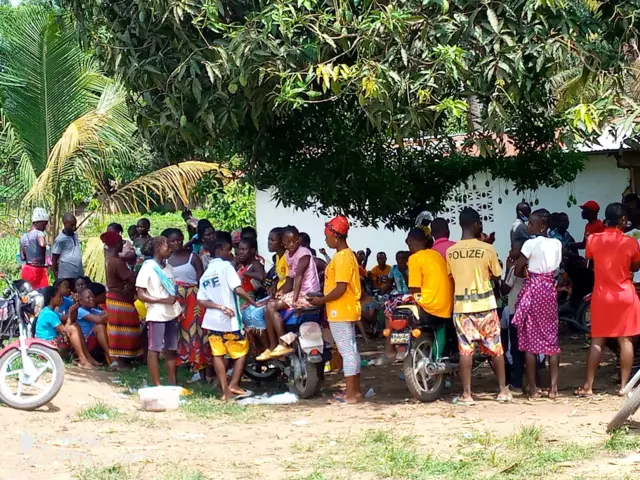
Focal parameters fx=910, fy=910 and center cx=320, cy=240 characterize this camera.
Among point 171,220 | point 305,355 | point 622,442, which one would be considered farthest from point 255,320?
point 171,220

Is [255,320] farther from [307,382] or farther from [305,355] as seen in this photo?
[307,382]

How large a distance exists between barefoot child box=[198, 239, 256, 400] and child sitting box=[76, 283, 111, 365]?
2072 mm

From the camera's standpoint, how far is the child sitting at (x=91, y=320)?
10.4m

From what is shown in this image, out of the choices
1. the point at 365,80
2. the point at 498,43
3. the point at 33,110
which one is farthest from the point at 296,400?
the point at 33,110

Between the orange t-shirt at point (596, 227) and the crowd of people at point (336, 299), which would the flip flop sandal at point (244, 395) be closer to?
the crowd of people at point (336, 299)

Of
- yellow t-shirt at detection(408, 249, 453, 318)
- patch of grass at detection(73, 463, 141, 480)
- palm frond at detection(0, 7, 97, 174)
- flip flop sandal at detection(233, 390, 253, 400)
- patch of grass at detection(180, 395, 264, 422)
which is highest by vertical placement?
palm frond at detection(0, 7, 97, 174)

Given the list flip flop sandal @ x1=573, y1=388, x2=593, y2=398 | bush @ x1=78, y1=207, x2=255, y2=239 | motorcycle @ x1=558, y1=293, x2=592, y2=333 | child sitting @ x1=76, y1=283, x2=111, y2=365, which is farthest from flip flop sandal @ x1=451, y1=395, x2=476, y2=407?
bush @ x1=78, y1=207, x2=255, y2=239

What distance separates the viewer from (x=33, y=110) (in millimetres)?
12711

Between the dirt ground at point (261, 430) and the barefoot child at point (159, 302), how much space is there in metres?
0.60

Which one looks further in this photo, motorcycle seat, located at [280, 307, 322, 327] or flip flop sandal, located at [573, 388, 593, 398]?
motorcycle seat, located at [280, 307, 322, 327]

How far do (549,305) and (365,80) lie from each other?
2623 millimetres

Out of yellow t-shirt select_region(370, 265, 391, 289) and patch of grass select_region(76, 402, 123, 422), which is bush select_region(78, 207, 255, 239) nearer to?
yellow t-shirt select_region(370, 265, 391, 289)

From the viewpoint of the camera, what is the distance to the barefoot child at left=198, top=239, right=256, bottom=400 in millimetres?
8750

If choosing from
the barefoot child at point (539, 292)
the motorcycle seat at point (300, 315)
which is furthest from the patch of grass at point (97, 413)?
the barefoot child at point (539, 292)
